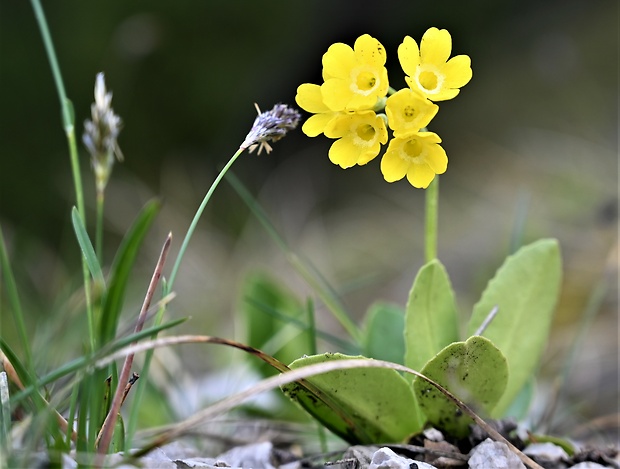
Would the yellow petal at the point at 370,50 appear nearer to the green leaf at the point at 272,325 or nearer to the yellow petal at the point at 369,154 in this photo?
the yellow petal at the point at 369,154

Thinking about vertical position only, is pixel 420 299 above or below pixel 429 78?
below

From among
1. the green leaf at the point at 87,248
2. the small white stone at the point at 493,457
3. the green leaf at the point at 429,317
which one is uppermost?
the green leaf at the point at 87,248

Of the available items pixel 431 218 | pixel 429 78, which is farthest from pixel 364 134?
pixel 431 218

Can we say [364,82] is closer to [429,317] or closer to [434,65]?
[434,65]

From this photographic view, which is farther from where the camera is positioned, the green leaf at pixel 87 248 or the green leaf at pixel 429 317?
the green leaf at pixel 429 317

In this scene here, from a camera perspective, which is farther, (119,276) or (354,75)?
(354,75)

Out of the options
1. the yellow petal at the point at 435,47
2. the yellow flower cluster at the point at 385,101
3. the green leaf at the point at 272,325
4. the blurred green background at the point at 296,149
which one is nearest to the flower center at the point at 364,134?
the yellow flower cluster at the point at 385,101
